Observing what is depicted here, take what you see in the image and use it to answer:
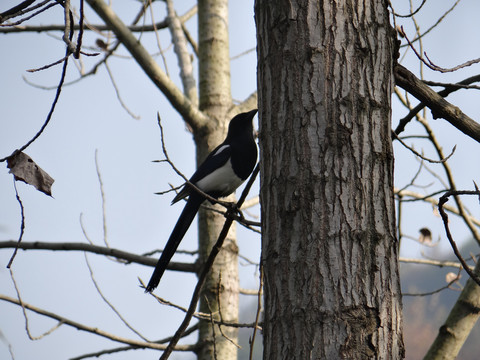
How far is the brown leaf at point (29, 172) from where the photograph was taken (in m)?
1.49

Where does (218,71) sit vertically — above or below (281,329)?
above

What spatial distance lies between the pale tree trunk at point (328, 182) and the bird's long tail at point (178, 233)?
1.63 meters

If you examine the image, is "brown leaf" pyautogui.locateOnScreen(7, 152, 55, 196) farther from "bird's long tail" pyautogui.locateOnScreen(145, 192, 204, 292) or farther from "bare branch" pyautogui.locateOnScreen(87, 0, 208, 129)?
"bare branch" pyautogui.locateOnScreen(87, 0, 208, 129)

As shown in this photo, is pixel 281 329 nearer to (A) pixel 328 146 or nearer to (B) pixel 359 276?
(B) pixel 359 276

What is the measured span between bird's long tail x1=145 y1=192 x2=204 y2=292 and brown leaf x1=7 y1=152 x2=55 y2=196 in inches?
62.6

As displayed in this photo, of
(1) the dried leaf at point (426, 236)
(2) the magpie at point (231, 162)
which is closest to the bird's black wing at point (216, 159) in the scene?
(2) the magpie at point (231, 162)

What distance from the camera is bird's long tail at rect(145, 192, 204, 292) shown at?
10.0 feet

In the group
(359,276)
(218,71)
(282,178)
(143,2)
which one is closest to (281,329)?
(359,276)

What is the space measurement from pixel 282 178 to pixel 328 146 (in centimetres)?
15

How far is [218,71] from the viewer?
14.1 ft

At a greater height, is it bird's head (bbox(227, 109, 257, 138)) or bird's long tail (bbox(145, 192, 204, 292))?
bird's head (bbox(227, 109, 257, 138))

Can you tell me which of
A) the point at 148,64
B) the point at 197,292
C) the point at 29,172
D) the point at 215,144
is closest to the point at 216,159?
the point at 215,144

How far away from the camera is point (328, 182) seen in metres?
1.45

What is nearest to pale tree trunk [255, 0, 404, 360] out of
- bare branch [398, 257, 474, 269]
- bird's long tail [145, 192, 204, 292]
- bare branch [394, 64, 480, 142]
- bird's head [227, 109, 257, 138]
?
bare branch [394, 64, 480, 142]
